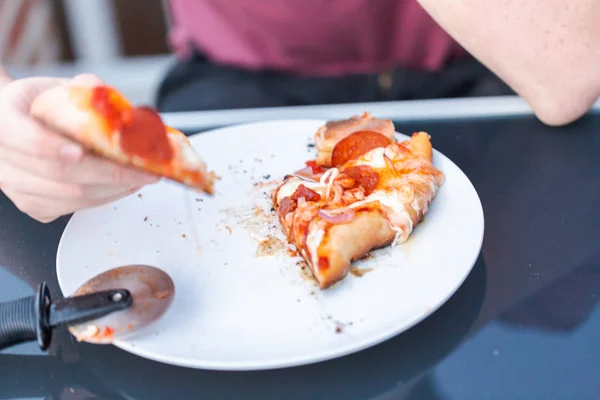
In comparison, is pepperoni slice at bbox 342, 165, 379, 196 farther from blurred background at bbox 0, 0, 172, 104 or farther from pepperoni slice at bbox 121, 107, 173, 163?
blurred background at bbox 0, 0, 172, 104

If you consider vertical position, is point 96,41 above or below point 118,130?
below

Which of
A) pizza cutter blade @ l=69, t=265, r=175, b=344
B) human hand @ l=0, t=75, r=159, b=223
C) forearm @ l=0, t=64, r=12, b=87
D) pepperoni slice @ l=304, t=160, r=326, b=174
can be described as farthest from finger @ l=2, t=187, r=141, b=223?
pepperoni slice @ l=304, t=160, r=326, b=174

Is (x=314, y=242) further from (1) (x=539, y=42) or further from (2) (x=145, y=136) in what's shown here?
(1) (x=539, y=42)

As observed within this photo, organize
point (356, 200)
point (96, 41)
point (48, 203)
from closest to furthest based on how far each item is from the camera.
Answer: point (48, 203)
point (356, 200)
point (96, 41)

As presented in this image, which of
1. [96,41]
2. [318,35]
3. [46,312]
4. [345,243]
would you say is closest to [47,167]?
[46,312]

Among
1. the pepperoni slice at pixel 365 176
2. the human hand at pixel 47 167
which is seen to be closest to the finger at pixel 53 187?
the human hand at pixel 47 167

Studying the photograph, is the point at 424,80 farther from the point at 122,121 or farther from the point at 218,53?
the point at 122,121

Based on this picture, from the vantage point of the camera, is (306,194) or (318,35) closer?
(306,194)

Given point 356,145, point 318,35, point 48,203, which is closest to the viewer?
point 48,203
